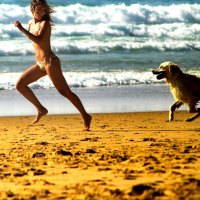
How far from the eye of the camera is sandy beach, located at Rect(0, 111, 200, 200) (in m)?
5.37

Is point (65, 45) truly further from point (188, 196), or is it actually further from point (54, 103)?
point (188, 196)

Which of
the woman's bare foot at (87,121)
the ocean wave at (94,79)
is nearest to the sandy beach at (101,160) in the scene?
the woman's bare foot at (87,121)

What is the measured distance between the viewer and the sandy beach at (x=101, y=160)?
5367 millimetres

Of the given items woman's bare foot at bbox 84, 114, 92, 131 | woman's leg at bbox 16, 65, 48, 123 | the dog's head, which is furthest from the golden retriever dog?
woman's leg at bbox 16, 65, 48, 123

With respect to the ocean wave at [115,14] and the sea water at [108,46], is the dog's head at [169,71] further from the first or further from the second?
the ocean wave at [115,14]

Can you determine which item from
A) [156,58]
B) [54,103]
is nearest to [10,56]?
[156,58]

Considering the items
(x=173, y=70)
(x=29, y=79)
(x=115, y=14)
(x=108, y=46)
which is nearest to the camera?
(x=29, y=79)

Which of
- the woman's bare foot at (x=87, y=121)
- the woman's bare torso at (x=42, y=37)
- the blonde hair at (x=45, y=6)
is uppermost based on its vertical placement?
the blonde hair at (x=45, y=6)

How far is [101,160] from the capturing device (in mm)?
6824

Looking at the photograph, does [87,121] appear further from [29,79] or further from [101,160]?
[101,160]

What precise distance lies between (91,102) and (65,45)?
14458 mm

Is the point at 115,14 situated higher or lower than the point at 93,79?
higher

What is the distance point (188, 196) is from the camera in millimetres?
5109

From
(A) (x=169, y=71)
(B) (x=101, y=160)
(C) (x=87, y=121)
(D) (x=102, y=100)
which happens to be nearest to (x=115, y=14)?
(D) (x=102, y=100)
